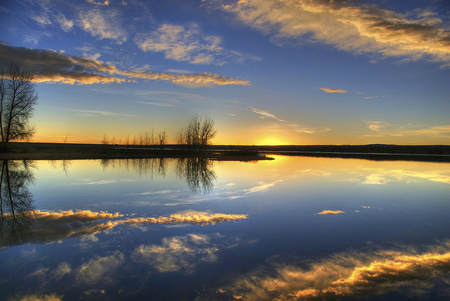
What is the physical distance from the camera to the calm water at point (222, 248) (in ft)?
13.3

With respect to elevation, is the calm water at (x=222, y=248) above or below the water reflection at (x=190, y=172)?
below

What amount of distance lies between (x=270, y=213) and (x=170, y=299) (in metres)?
5.38

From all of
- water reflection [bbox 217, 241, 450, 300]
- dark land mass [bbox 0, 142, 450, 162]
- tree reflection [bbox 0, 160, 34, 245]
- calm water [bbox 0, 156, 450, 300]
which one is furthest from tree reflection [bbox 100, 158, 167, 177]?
water reflection [bbox 217, 241, 450, 300]

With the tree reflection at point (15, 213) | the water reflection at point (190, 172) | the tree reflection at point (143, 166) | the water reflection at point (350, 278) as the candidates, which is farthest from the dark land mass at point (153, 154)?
the water reflection at point (350, 278)

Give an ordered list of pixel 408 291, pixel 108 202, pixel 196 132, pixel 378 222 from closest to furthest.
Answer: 1. pixel 408 291
2. pixel 378 222
3. pixel 108 202
4. pixel 196 132

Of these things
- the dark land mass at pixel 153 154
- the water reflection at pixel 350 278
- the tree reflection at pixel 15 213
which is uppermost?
the dark land mass at pixel 153 154

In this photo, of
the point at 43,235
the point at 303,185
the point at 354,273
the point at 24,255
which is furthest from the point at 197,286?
the point at 303,185

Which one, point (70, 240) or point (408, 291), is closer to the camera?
point (408, 291)

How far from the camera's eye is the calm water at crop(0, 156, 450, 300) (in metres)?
4.07

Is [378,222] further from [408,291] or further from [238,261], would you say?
[238,261]

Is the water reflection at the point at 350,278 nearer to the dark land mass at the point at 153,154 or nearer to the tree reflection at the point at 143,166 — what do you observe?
the tree reflection at the point at 143,166

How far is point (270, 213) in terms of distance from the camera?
28.0 ft

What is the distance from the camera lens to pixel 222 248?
5633 millimetres

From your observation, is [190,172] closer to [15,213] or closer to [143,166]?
[143,166]
